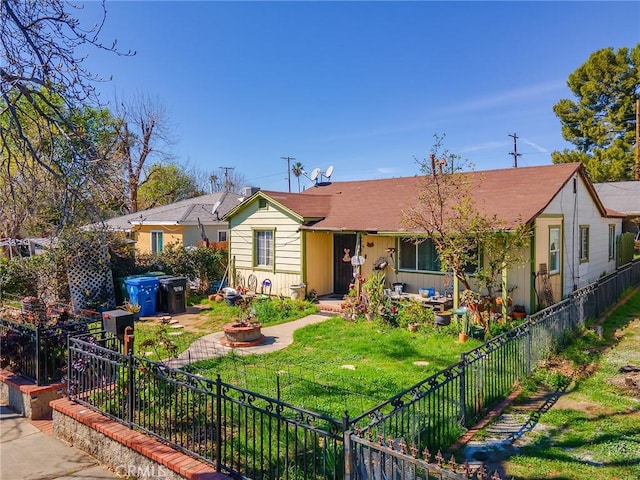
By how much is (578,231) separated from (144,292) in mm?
Answer: 14359

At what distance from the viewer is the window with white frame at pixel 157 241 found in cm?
2090

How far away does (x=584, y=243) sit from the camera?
1533cm

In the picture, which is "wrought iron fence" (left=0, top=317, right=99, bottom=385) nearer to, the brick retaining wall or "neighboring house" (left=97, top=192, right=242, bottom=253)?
the brick retaining wall

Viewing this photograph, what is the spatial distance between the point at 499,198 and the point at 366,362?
7.00m

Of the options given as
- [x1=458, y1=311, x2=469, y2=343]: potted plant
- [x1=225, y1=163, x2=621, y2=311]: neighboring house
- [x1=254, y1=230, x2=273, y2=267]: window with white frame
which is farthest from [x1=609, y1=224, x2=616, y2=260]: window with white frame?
[x1=254, y1=230, x2=273, y2=267]: window with white frame

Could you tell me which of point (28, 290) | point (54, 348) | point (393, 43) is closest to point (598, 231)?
point (393, 43)

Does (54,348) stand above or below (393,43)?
below

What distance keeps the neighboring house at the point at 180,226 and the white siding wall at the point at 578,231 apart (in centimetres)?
1314

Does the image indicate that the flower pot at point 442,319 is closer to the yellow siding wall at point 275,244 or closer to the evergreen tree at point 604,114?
the yellow siding wall at point 275,244

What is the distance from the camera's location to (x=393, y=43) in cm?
1383

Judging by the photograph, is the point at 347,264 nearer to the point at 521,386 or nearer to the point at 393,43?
the point at 393,43

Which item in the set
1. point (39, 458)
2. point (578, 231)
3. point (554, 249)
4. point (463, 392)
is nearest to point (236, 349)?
point (39, 458)

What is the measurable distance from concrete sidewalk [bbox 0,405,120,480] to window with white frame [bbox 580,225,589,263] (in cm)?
1544

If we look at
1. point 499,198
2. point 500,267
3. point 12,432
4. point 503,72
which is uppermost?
point 503,72
